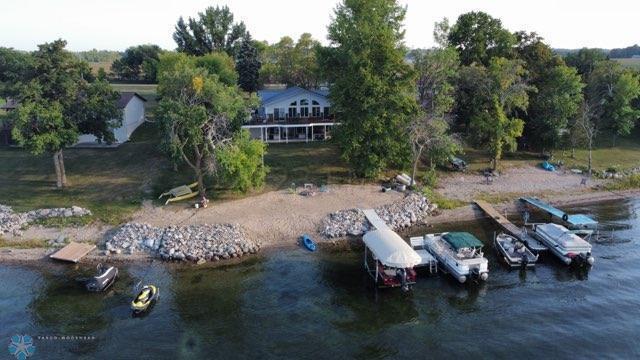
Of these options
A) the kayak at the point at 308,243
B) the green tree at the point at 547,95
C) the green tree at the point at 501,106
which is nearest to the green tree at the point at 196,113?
the kayak at the point at 308,243

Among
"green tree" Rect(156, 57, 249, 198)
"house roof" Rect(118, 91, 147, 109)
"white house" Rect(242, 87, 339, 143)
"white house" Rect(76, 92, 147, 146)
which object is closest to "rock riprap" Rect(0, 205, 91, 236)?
"green tree" Rect(156, 57, 249, 198)

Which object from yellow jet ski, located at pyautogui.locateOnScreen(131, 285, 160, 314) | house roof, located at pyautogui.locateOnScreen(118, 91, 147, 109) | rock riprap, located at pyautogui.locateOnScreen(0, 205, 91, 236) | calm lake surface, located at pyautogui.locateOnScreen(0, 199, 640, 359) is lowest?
calm lake surface, located at pyautogui.locateOnScreen(0, 199, 640, 359)

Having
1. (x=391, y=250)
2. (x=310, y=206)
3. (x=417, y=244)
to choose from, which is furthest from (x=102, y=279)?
(x=417, y=244)

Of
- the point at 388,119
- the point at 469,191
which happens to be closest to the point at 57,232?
the point at 388,119

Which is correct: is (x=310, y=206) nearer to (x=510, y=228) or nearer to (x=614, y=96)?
(x=510, y=228)

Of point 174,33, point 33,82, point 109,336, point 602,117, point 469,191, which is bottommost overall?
point 109,336

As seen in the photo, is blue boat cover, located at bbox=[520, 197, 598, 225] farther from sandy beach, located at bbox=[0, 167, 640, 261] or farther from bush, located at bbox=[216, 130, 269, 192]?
bush, located at bbox=[216, 130, 269, 192]

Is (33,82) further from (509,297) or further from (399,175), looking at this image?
(509,297)
